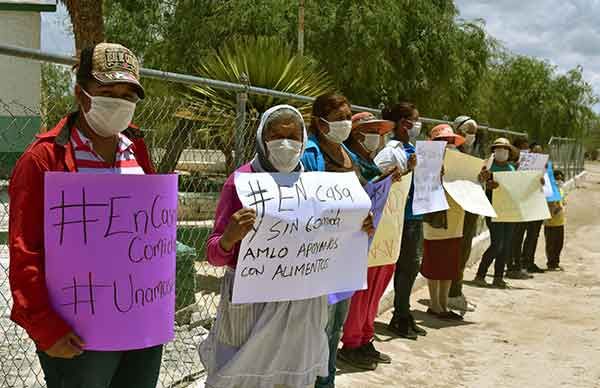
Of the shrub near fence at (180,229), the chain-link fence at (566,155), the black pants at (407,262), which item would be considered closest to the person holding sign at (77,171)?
the shrub near fence at (180,229)

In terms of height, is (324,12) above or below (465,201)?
above

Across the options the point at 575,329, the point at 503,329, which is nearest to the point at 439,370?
the point at 503,329

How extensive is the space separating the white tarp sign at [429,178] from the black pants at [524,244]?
12.4ft

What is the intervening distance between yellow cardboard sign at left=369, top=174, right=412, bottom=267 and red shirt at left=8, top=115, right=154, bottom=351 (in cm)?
311

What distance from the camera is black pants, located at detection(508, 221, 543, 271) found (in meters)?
9.64

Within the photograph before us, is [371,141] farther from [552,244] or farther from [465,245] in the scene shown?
[552,244]

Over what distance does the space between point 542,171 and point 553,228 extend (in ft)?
5.72

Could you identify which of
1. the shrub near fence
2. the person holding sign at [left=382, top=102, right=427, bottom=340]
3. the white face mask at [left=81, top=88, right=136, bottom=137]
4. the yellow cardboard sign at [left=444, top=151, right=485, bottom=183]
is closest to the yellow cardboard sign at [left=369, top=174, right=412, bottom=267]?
the person holding sign at [left=382, top=102, right=427, bottom=340]

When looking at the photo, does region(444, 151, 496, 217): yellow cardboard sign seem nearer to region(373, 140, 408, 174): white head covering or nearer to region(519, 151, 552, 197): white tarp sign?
region(373, 140, 408, 174): white head covering

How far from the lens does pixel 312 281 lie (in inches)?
130

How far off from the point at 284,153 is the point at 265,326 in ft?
2.69

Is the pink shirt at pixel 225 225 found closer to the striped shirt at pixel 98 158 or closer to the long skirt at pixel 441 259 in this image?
the striped shirt at pixel 98 158

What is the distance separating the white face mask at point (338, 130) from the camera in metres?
3.87

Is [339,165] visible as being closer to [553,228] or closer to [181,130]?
[181,130]
